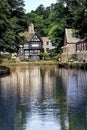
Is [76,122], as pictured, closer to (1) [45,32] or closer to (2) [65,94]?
(2) [65,94]

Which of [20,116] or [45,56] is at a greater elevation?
[20,116]

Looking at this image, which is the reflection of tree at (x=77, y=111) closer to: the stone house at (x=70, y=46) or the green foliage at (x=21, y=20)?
the green foliage at (x=21, y=20)

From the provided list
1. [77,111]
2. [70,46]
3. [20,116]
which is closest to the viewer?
[20,116]

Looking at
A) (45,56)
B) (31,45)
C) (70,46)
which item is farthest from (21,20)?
(31,45)

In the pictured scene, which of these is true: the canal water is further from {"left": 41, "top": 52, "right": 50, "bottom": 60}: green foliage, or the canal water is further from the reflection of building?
the reflection of building

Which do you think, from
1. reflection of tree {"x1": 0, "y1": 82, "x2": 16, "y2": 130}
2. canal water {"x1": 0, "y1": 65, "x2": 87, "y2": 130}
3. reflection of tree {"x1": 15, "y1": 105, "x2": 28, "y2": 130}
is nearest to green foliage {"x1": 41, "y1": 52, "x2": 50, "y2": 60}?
canal water {"x1": 0, "y1": 65, "x2": 87, "y2": 130}

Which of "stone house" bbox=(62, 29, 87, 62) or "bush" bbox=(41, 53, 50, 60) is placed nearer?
"stone house" bbox=(62, 29, 87, 62)

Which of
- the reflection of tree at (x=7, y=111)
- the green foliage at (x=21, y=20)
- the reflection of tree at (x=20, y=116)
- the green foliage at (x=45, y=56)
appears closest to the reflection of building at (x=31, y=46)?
the green foliage at (x=45, y=56)

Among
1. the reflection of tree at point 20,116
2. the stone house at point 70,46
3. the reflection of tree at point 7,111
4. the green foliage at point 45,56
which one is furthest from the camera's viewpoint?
the green foliage at point 45,56

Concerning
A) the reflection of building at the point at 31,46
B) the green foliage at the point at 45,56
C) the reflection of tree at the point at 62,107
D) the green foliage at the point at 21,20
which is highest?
the green foliage at the point at 21,20

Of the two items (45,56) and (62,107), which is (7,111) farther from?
(45,56)

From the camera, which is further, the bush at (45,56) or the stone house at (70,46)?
the bush at (45,56)

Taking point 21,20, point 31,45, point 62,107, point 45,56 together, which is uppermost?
point 21,20

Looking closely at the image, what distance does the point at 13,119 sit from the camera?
21.4 metres
